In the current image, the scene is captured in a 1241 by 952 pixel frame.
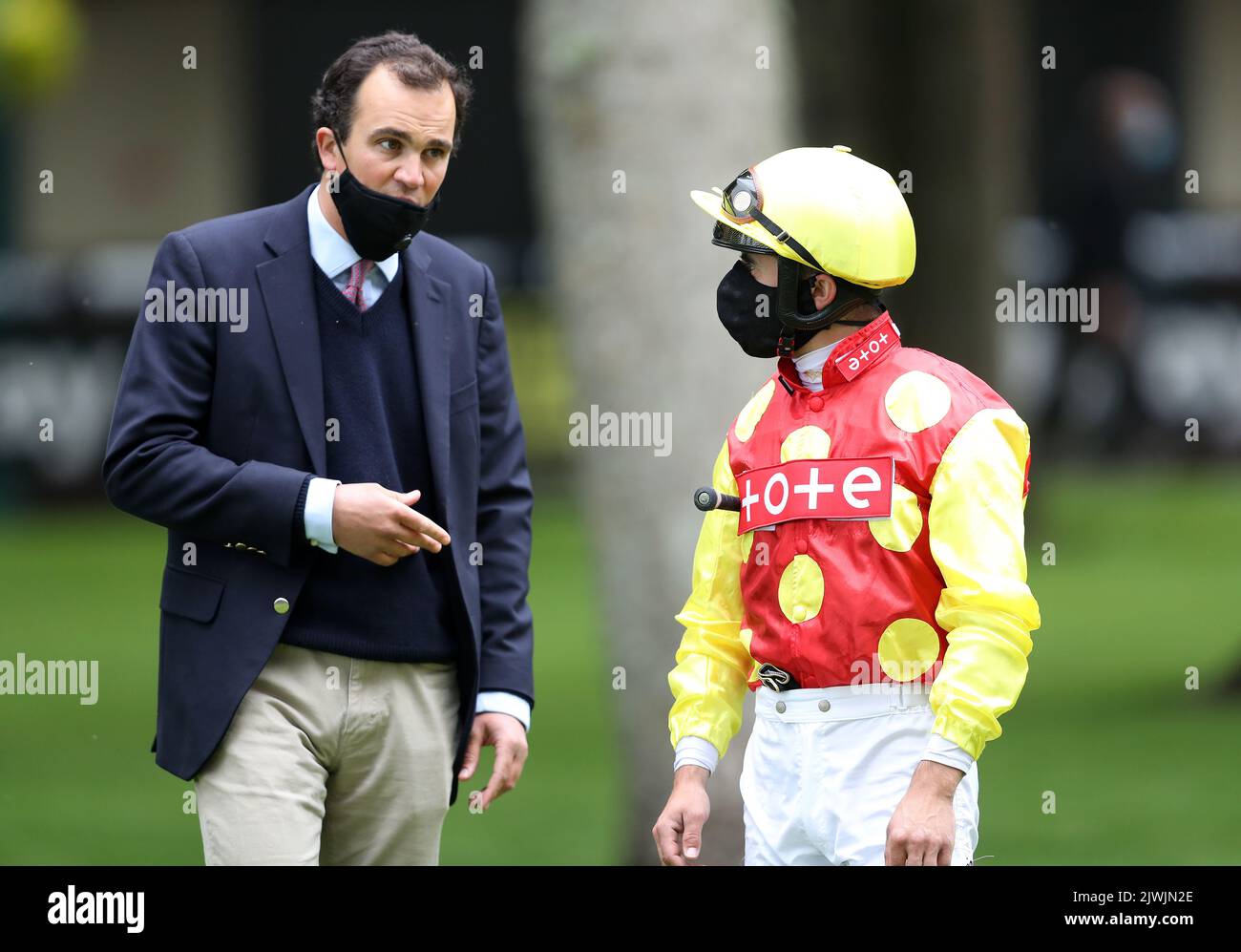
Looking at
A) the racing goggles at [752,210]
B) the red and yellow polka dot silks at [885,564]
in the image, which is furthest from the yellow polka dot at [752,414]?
the racing goggles at [752,210]

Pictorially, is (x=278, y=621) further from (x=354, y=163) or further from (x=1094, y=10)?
(x=1094, y=10)

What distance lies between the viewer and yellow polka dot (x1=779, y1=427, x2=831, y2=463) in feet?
12.1

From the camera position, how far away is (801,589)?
3.68 m

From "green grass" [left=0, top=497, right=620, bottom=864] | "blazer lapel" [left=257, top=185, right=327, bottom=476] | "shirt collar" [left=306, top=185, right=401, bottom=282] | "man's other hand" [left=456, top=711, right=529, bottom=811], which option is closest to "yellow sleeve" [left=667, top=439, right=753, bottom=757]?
"man's other hand" [left=456, top=711, right=529, bottom=811]

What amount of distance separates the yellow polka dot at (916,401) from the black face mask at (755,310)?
211 mm

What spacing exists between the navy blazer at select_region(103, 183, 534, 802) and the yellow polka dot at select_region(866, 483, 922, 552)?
1.02 m

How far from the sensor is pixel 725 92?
24.7 feet

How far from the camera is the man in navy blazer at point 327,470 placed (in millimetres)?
4047

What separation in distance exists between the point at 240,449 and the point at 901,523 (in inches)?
54.1

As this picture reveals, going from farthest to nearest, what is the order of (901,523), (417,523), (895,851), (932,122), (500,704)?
(932,122) → (500,704) → (417,523) → (901,523) → (895,851)

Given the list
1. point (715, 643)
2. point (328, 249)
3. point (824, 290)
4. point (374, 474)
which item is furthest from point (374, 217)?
point (715, 643)

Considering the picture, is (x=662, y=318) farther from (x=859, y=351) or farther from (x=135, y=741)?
(x=135, y=741)

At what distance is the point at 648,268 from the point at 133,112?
1391cm
